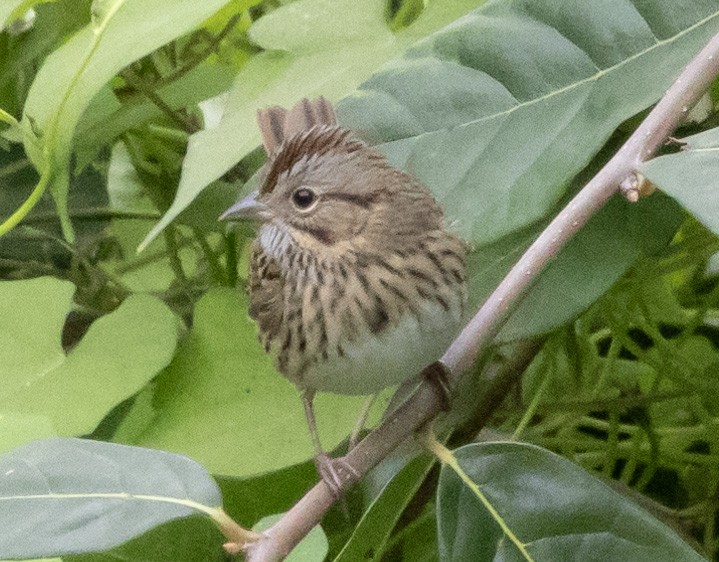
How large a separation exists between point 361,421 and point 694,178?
0.39 meters

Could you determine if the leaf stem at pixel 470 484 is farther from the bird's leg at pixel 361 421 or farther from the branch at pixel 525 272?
the bird's leg at pixel 361 421

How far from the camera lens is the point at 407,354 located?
708 mm

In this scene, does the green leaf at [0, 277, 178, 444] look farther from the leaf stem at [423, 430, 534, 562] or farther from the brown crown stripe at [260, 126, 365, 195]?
the leaf stem at [423, 430, 534, 562]

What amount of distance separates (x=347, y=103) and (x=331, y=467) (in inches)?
10.9

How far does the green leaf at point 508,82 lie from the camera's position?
67 centimetres

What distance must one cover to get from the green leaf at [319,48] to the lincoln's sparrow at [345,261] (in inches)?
1.4

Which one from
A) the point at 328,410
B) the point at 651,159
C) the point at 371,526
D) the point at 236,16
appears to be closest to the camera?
the point at 651,159

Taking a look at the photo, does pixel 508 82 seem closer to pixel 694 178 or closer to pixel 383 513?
pixel 694 178

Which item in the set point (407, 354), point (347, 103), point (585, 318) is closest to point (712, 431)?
point (585, 318)

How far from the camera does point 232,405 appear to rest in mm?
811

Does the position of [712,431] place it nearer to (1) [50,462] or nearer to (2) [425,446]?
(2) [425,446]

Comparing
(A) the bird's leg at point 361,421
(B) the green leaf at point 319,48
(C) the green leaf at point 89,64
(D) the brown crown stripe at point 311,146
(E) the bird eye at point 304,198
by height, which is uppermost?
(C) the green leaf at point 89,64

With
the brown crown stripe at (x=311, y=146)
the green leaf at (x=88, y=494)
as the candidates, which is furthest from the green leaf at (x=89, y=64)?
the green leaf at (x=88, y=494)

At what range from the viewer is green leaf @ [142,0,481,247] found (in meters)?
0.76
